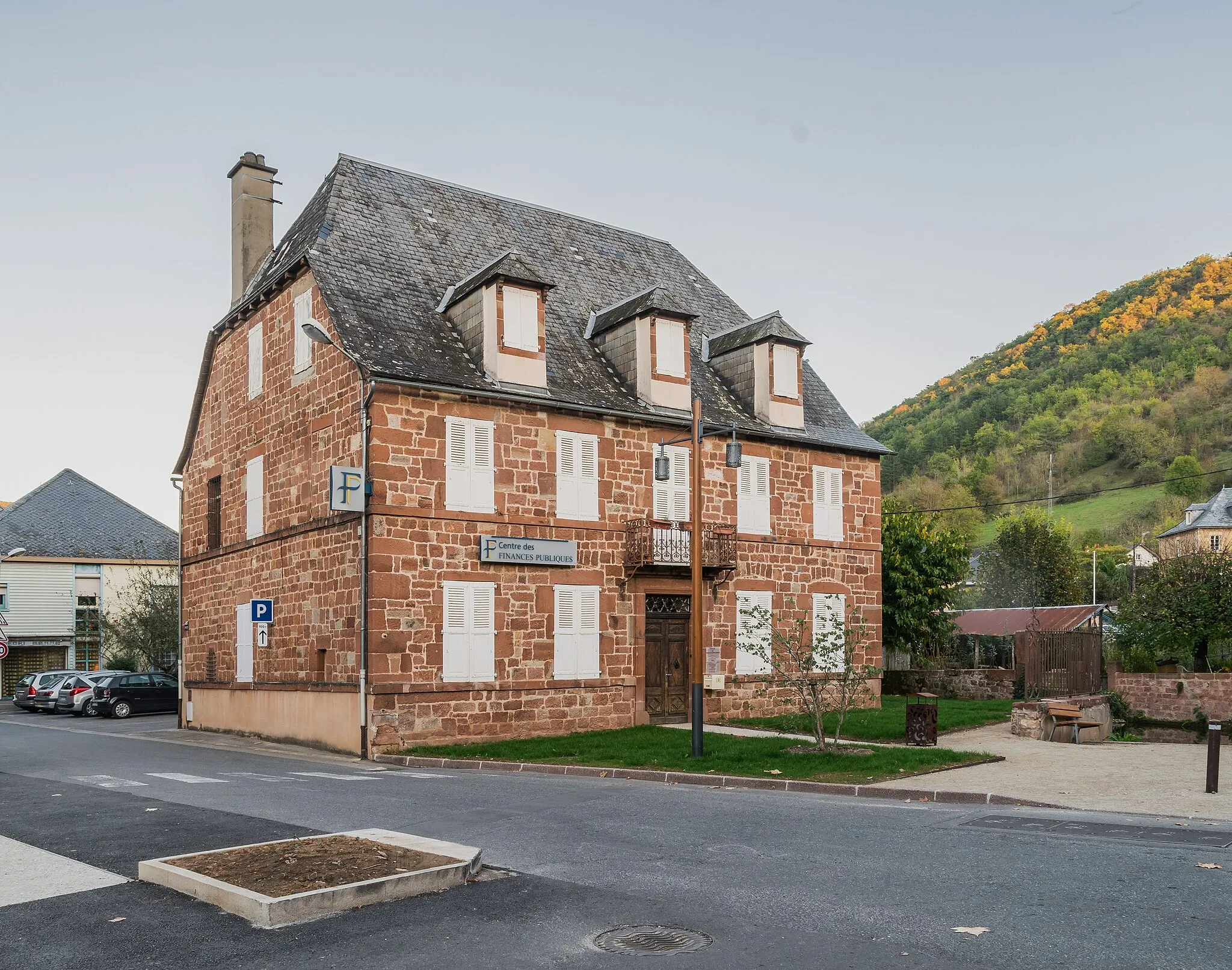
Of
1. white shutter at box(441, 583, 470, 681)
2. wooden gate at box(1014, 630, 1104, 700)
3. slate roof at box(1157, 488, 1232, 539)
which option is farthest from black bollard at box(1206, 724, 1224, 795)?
slate roof at box(1157, 488, 1232, 539)

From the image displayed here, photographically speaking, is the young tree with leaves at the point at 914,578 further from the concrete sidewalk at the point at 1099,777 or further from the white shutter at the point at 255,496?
the white shutter at the point at 255,496

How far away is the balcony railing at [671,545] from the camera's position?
77.7ft

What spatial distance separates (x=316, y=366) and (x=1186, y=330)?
3713 inches

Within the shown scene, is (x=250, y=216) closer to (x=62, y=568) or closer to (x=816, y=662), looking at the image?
(x=816, y=662)

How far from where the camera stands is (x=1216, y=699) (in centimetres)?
2386

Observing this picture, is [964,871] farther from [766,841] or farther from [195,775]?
[195,775]

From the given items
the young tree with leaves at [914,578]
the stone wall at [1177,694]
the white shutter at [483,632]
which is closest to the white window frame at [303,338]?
the white shutter at [483,632]

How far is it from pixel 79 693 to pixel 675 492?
2287 centimetres

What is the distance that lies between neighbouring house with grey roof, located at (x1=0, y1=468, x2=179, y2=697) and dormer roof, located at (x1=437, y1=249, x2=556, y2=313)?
32105 mm

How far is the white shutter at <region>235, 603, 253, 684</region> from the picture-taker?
25.3 metres

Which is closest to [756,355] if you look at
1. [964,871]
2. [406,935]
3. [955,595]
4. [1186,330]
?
[955,595]

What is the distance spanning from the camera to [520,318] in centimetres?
2280

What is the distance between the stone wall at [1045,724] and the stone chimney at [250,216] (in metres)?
20.1

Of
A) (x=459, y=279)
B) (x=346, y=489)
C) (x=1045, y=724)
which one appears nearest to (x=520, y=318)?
(x=459, y=279)
